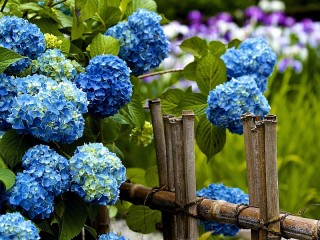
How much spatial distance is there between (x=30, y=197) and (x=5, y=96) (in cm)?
24

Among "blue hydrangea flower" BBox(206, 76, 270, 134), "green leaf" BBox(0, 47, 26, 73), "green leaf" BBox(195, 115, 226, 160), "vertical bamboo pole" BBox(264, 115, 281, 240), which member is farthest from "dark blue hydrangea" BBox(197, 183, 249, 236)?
"green leaf" BBox(0, 47, 26, 73)

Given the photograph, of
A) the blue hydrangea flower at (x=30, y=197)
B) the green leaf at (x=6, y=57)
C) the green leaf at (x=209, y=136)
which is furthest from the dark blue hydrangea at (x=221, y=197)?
the green leaf at (x=6, y=57)

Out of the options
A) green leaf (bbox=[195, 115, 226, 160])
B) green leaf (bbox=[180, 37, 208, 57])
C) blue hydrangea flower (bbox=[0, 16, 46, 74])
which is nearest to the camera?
blue hydrangea flower (bbox=[0, 16, 46, 74])

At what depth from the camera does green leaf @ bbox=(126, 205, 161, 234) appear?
2.06m

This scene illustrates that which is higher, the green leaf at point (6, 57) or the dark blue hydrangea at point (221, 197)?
the green leaf at point (6, 57)

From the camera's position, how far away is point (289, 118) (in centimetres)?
404

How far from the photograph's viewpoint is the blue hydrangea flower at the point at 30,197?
1.49 meters

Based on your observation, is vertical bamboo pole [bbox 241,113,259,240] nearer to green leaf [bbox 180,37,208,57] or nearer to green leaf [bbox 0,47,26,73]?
green leaf [bbox 180,37,208,57]

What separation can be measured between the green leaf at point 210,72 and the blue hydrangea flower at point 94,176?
0.45 m

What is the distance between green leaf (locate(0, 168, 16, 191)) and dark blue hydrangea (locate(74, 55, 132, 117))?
272 millimetres

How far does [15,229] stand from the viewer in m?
1.38

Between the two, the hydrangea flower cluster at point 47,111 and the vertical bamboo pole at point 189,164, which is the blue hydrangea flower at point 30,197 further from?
the vertical bamboo pole at point 189,164

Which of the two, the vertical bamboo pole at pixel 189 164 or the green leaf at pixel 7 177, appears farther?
the vertical bamboo pole at pixel 189 164

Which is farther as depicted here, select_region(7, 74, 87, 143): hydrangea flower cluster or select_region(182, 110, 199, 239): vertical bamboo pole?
select_region(182, 110, 199, 239): vertical bamboo pole
